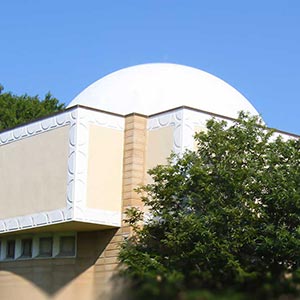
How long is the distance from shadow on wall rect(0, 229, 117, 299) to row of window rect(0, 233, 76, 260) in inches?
8.7

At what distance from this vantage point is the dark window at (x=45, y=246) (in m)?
23.2

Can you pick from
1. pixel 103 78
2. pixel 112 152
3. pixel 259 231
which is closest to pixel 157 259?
pixel 259 231

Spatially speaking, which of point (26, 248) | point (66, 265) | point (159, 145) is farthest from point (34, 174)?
point (159, 145)

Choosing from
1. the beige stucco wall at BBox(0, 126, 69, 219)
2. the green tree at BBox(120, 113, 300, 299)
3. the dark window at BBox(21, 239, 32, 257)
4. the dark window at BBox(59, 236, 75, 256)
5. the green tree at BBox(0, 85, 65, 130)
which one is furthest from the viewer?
the green tree at BBox(0, 85, 65, 130)

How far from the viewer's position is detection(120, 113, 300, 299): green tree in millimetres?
17750

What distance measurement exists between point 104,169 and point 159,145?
5.41 feet

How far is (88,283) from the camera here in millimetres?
21594

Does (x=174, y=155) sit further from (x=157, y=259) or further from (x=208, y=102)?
(x=208, y=102)

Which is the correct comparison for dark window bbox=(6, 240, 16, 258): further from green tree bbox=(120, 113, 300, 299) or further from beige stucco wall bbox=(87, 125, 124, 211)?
green tree bbox=(120, 113, 300, 299)

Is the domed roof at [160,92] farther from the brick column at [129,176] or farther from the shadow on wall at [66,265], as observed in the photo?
the shadow on wall at [66,265]

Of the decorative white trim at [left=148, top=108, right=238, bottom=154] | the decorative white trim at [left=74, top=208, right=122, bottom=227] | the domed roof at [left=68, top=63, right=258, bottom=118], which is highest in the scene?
the domed roof at [left=68, top=63, right=258, bottom=118]

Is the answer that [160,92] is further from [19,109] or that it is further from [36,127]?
[19,109]

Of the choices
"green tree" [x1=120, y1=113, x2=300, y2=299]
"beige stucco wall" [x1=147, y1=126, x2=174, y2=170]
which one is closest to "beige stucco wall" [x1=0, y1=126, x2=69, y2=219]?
"beige stucco wall" [x1=147, y1=126, x2=174, y2=170]

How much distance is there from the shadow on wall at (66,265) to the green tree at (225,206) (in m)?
2.09
